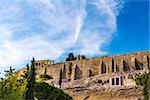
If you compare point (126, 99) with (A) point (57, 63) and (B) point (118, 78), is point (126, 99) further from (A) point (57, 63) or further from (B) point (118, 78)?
(A) point (57, 63)

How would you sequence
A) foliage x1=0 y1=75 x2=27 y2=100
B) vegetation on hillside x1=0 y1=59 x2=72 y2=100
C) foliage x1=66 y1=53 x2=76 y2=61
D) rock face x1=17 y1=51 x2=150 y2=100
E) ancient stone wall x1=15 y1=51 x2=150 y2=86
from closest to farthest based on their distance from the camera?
1. foliage x1=0 y1=75 x2=27 y2=100
2. vegetation on hillside x1=0 y1=59 x2=72 y2=100
3. rock face x1=17 y1=51 x2=150 y2=100
4. ancient stone wall x1=15 y1=51 x2=150 y2=86
5. foliage x1=66 y1=53 x2=76 y2=61

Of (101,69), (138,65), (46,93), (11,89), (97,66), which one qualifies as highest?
(97,66)

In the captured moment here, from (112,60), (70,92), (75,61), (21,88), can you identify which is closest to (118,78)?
(70,92)

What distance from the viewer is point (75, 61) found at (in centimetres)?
11488

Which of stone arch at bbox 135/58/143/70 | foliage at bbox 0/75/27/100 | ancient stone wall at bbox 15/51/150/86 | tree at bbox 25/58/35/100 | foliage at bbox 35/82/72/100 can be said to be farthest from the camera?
ancient stone wall at bbox 15/51/150/86

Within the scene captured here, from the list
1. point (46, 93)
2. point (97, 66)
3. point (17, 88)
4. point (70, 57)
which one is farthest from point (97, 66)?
point (17, 88)

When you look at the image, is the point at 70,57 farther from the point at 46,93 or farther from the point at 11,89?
the point at 11,89

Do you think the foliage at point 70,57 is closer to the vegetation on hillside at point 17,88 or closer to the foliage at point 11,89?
the vegetation on hillside at point 17,88

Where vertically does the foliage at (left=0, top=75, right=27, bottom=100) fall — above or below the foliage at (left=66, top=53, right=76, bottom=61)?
below

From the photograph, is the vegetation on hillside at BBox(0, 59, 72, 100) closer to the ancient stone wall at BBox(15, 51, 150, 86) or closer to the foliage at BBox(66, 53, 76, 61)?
the ancient stone wall at BBox(15, 51, 150, 86)

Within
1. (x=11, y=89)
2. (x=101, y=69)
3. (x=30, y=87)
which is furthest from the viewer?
(x=101, y=69)

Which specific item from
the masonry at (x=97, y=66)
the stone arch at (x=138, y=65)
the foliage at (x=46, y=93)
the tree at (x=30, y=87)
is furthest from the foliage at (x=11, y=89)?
the stone arch at (x=138, y=65)

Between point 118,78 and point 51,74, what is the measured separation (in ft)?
109

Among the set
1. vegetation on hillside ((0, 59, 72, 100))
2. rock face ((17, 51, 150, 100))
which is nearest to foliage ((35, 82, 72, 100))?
vegetation on hillside ((0, 59, 72, 100))
